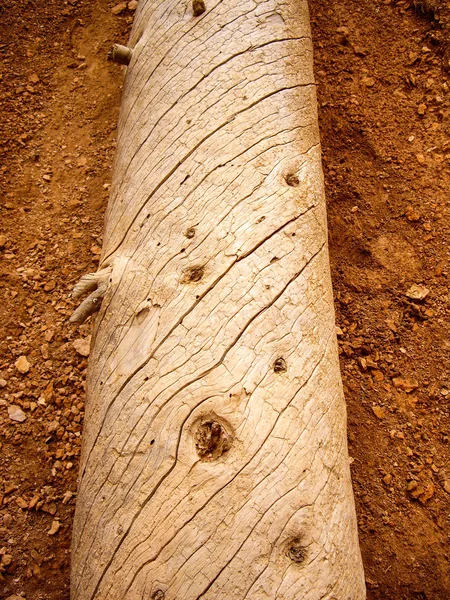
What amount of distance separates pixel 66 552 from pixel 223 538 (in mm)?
1077

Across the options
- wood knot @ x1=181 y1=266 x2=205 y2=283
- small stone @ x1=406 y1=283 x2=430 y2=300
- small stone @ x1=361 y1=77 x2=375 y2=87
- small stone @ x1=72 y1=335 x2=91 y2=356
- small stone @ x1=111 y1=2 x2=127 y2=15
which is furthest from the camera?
small stone @ x1=111 y1=2 x2=127 y2=15

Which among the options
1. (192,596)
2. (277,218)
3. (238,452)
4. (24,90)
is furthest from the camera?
(24,90)

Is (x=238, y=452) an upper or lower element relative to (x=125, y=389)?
upper

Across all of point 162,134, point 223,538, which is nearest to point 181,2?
point 162,134

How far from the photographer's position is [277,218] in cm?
170

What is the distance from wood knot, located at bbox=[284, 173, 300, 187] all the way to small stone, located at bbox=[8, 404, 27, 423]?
1.60m

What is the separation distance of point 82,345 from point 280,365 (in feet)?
4.27

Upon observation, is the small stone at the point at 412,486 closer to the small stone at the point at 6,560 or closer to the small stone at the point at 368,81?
the small stone at the point at 6,560

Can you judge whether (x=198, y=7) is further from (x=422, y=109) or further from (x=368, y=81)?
(x=422, y=109)

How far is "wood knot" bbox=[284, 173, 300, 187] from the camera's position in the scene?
180 cm

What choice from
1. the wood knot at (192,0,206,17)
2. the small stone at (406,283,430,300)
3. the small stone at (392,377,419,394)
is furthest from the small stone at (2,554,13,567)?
the wood knot at (192,0,206,17)

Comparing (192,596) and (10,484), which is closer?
(192,596)

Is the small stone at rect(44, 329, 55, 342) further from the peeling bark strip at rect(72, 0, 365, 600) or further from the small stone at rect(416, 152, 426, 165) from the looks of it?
the small stone at rect(416, 152, 426, 165)

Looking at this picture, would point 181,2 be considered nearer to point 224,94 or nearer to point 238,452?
point 224,94
